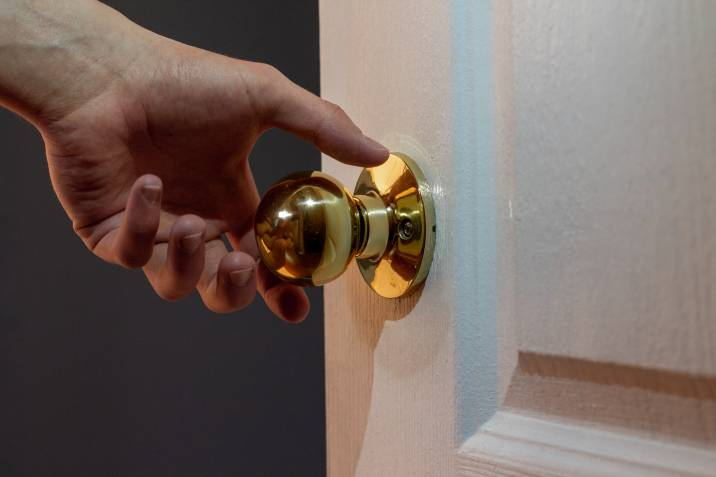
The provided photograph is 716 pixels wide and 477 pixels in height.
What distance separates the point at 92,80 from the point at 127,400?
868 mm

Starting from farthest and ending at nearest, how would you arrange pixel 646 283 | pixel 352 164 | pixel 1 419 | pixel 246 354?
pixel 246 354 → pixel 1 419 → pixel 352 164 → pixel 646 283

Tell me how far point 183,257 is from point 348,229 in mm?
87

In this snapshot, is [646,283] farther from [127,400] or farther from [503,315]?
[127,400]

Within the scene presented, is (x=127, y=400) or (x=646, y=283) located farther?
(x=127, y=400)

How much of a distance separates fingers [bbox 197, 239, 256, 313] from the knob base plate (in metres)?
0.06

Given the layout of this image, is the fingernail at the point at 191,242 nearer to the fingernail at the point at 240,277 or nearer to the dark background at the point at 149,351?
the fingernail at the point at 240,277

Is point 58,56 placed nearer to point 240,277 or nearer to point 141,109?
point 141,109

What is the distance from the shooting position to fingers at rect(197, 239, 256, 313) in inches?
13.0

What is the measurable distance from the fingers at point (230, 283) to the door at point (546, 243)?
0.06 metres

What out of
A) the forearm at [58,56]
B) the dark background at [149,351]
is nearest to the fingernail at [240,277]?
the forearm at [58,56]

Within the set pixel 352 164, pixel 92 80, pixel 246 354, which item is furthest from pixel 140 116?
pixel 246 354

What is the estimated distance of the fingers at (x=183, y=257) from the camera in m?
0.30

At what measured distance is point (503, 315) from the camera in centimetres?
25

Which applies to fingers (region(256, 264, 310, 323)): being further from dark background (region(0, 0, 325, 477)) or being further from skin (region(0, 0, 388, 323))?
dark background (region(0, 0, 325, 477))
